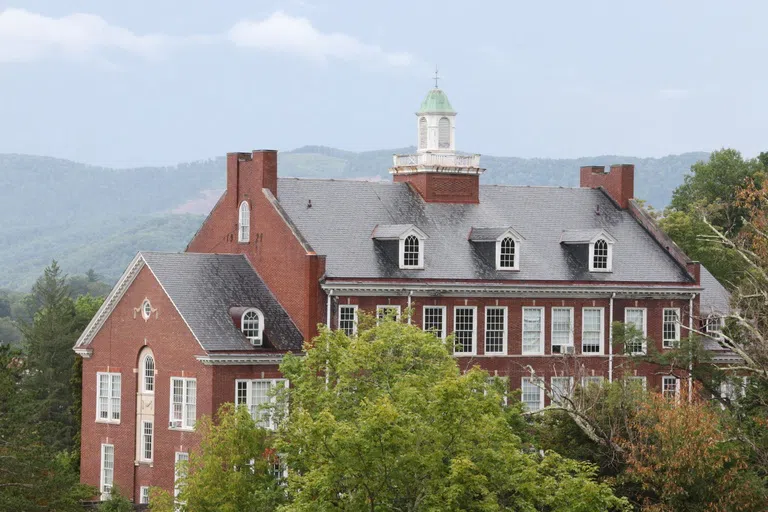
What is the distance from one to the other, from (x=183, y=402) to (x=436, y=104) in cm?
1995

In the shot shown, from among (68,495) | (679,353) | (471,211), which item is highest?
(471,211)

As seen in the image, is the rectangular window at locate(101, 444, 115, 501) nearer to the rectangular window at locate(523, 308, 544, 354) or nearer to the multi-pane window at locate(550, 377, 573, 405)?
the rectangular window at locate(523, 308, 544, 354)

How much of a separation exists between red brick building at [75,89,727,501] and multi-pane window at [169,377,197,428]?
9 cm

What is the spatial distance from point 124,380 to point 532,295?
17.3 metres

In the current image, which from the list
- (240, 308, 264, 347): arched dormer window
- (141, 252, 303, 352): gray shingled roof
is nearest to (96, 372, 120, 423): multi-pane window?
(141, 252, 303, 352): gray shingled roof

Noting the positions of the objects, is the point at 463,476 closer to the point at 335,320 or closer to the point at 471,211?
the point at 335,320

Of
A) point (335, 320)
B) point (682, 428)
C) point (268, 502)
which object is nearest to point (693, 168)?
point (335, 320)

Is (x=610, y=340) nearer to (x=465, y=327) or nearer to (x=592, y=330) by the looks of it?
(x=592, y=330)

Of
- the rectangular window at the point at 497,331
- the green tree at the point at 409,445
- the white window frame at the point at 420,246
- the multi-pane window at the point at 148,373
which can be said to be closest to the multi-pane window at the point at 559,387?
the rectangular window at the point at 497,331

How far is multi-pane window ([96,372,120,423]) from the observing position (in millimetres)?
73125

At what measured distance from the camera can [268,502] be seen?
54906 millimetres

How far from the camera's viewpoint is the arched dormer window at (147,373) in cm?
7121

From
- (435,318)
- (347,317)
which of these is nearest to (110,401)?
(347,317)

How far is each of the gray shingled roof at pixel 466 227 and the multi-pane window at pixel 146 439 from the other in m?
9.45
